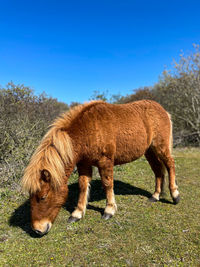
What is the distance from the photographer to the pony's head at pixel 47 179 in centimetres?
255

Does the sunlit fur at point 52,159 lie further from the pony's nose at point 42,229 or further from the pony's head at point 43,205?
the pony's nose at point 42,229

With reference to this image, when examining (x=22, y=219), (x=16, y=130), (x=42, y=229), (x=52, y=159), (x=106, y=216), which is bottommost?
(x=106, y=216)

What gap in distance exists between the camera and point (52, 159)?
8.80 ft

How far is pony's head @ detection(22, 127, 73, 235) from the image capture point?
2555mm

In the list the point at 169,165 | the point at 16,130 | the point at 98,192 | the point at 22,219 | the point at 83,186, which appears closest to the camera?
the point at 22,219

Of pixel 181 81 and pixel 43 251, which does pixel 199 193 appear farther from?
pixel 181 81

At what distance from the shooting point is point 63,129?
2.99m

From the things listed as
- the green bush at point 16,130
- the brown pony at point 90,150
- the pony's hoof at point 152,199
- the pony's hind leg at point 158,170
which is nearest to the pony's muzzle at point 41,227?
the brown pony at point 90,150

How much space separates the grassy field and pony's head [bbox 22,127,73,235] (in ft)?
1.14

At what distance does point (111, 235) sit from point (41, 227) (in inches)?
41.2

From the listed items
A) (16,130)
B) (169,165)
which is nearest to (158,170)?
(169,165)

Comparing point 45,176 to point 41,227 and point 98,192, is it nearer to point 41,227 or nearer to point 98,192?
point 41,227

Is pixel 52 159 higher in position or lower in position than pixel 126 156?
higher

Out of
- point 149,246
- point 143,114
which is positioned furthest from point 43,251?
point 143,114
